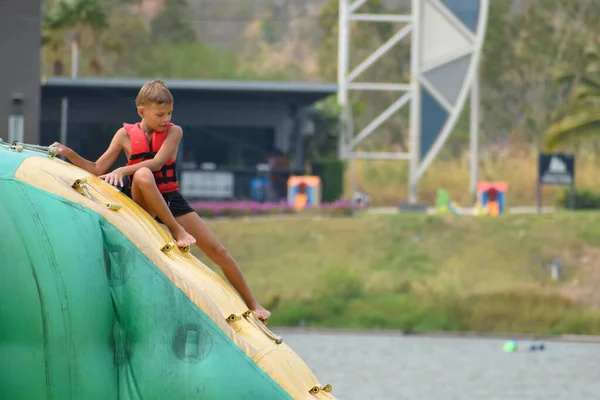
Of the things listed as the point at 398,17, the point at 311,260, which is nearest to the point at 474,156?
the point at 398,17

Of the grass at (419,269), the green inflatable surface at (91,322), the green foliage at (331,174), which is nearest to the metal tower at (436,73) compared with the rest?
the green foliage at (331,174)

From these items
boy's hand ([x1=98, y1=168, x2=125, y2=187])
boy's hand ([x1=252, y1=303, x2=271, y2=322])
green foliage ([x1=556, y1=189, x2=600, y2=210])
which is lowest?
green foliage ([x1=556, y1=189, x2=600, y2=210])

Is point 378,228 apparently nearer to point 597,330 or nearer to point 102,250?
point 597,330

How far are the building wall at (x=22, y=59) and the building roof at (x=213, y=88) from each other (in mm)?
10356

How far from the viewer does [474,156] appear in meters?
A: 44.9

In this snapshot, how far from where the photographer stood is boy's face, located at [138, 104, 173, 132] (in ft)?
27.2

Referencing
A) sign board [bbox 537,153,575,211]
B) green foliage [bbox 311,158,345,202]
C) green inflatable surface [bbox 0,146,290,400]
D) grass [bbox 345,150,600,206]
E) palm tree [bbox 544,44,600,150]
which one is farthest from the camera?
grass [bbox 345,150,600,206]

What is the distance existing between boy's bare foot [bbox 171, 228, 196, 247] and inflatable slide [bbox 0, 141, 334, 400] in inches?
6.7

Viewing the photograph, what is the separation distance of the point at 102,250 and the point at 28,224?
0.40 metres

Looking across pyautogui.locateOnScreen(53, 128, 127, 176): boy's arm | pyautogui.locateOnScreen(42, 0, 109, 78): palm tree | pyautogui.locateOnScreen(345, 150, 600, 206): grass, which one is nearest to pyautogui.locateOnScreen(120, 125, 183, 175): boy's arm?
pyautogui.locateOnScreen(53, 128, 127, 176): boy's arm

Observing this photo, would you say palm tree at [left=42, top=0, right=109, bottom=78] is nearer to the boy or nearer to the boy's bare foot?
the boy

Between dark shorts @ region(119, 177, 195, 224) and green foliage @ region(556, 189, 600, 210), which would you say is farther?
green foliage @ region(556, 189, 600, 210)

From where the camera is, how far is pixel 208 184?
1511 inches

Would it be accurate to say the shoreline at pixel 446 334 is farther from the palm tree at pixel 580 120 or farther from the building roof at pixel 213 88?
the palm tree at pixel 580 120
